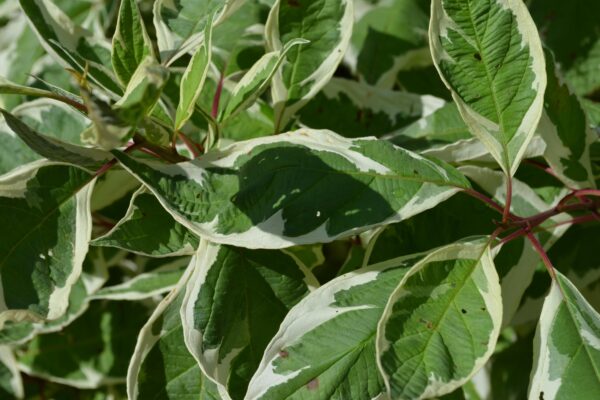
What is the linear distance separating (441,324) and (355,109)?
433 millimetres

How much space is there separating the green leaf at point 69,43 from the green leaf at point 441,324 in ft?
1.43

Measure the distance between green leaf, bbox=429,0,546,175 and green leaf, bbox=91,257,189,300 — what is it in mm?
533

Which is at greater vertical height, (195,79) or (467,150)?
(195,79)

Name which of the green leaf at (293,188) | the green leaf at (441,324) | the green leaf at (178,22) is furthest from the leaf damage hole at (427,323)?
the green leaf at (178,22)

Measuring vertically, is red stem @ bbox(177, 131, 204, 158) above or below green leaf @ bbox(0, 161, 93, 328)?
above

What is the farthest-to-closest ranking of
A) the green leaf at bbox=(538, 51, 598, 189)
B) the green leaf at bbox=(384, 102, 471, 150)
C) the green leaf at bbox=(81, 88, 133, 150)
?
the green leaf at bbox=(384, 102, 471, 150), the green leaf at bbox=(538, 51, 598, 189), the green leaf at bbox=(81, 88, 133, 150)

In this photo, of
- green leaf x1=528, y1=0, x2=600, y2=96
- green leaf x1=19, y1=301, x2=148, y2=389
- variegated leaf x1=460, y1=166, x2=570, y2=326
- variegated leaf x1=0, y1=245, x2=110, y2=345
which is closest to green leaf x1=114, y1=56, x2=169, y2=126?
variegated leaf x1=460, y1=166, x2=570, y2=326

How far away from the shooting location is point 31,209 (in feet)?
2.96

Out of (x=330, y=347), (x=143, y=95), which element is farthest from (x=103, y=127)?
(x=330, y=347)

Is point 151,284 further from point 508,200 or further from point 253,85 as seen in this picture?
point 508,200

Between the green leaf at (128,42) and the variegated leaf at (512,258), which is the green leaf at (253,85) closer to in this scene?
the green leaf at (128,42)

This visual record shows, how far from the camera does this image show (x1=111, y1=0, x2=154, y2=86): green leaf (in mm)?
870

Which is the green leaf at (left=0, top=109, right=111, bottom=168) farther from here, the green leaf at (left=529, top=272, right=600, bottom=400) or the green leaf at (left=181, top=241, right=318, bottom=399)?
the green leaf at (left=529, top=272, right=600, bottom=400)

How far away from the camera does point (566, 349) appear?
0.80 m
